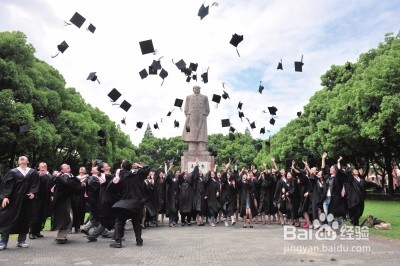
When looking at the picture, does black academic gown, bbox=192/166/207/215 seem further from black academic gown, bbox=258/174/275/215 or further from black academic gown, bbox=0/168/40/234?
black academic gown, bbox=0/168/40/234

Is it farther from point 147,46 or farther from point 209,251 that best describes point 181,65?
point 209,251

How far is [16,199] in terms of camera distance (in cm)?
939

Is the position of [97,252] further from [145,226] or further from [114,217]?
[145,226]

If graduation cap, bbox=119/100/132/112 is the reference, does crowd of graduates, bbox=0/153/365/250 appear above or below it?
below

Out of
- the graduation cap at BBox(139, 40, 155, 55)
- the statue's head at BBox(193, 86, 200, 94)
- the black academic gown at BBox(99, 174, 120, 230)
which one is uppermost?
the statue's head at BBox(193, 86, 200, 94)

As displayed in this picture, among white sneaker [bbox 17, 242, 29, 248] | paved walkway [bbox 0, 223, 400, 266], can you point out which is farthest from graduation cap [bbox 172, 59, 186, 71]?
white sneaker [bbox 17, 242, 29, 248]

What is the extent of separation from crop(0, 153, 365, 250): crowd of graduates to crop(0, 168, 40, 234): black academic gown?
0.02 metres

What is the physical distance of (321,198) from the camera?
1252cm

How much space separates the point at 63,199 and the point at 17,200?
1117 mm

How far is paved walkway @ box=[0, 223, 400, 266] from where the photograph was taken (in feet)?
25.0

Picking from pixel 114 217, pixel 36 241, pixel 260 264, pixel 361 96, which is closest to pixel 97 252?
pixel 114 217

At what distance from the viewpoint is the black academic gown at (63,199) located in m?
9.97

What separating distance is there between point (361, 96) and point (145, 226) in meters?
17.6

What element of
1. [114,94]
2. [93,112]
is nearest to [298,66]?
[114,94]
